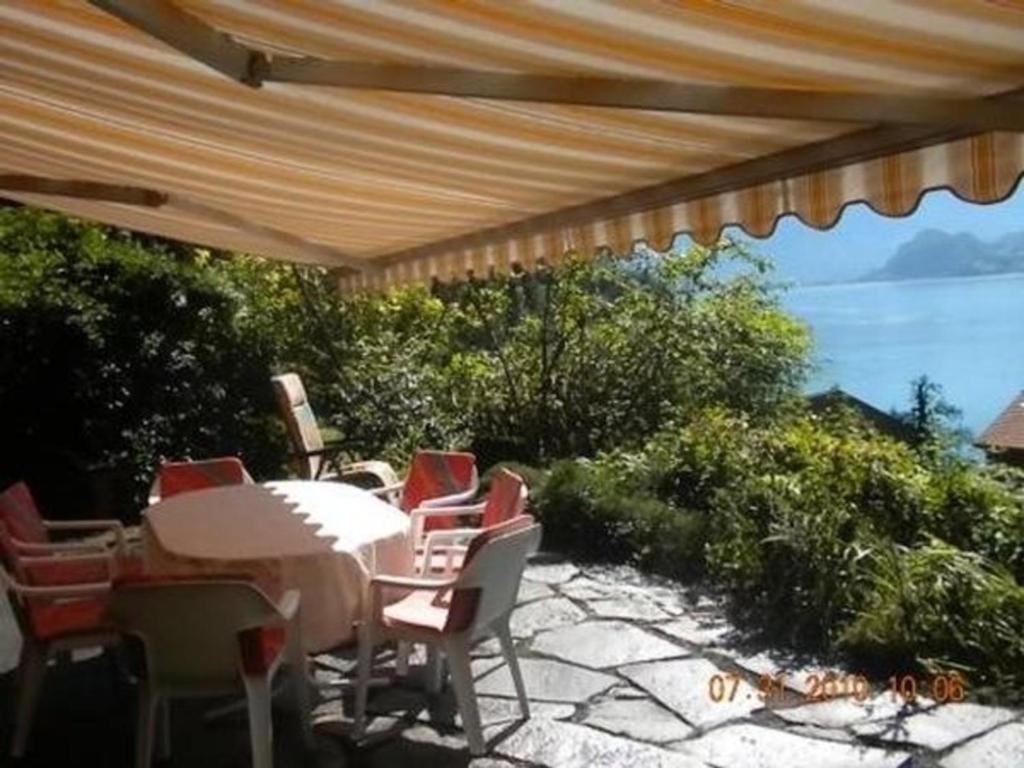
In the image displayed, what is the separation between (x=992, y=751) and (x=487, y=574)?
2.70 meters

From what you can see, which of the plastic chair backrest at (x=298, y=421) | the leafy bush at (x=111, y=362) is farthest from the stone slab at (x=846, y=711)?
the leafy bush at (x=111, y=362)

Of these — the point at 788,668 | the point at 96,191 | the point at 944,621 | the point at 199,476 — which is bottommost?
the point at 788,668

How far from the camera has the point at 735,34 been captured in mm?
2531

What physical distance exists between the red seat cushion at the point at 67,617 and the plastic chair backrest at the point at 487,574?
1.76 meters

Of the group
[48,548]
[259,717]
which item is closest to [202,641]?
[259,717]

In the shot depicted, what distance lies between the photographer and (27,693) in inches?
196

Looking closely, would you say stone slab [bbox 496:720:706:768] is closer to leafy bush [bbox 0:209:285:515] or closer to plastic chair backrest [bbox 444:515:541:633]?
plastic chair backrest [bbox 444:515:541:633]

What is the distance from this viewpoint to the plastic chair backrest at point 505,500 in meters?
5.74

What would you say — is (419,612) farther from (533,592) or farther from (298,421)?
(298,421)

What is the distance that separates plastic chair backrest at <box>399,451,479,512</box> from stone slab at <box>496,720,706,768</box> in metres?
2.11

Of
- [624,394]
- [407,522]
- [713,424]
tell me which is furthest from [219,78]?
[624,394]

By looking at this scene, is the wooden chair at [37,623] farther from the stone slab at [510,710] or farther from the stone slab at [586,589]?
the stone slab at [586,589]

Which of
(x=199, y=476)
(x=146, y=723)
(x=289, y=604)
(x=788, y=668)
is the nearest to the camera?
(x=146, y=723)

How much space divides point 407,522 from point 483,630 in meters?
0.97
